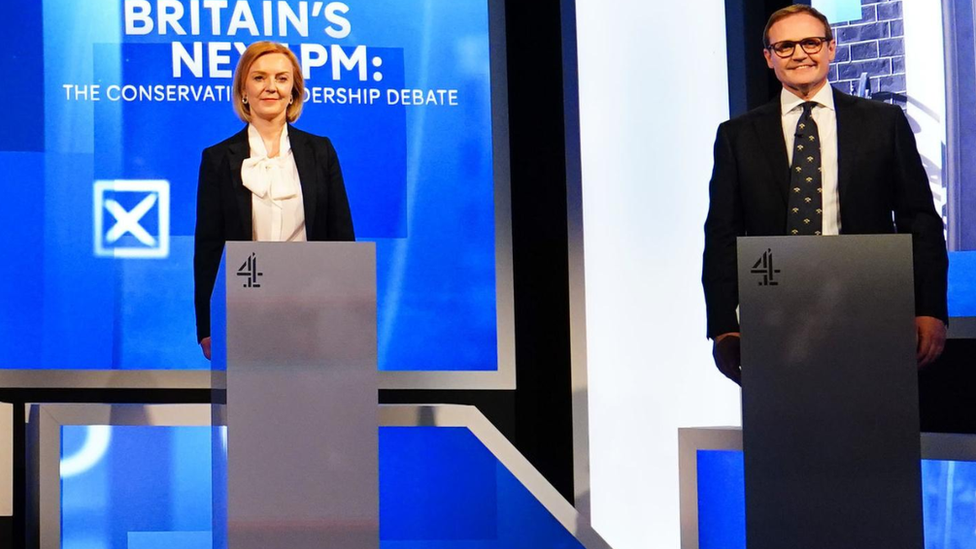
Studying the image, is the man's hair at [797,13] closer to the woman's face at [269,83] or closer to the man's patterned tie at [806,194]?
the man's patterned tie at [806,194]

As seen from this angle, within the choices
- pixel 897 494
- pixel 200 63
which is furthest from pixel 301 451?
pixel 200 63

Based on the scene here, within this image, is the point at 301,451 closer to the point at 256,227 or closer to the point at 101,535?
the point at 256,227

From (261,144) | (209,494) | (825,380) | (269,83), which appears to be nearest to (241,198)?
(261,144)

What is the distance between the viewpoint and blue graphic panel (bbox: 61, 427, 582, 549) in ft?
13.3

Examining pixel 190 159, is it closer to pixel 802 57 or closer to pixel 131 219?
pixel 131 219

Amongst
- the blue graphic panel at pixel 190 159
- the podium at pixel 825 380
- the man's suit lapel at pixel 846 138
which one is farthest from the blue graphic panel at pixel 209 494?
the podium at pixel 825 380

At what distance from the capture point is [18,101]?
174 inches

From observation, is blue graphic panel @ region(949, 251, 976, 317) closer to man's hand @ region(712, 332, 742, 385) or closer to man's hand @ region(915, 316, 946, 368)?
man's hand @ region(915, 316, 946, 368)

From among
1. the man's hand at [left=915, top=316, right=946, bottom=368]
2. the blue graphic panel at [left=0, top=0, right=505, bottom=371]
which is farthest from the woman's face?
the man's hand at [left=915, top=316, right=946, bottom=368]

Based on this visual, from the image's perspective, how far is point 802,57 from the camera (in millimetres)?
3379

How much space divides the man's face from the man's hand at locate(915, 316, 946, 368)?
0.63 meters

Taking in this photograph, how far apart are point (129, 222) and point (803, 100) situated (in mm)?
2216

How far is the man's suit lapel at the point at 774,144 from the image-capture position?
3393 mm

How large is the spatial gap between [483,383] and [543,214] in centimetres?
62
